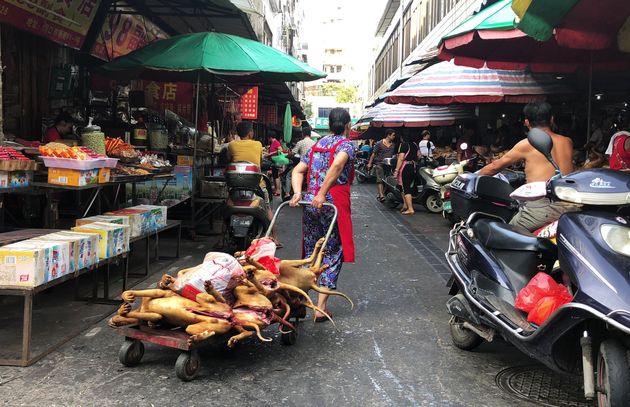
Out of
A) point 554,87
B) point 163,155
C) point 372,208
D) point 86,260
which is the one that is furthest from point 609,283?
point 372,208

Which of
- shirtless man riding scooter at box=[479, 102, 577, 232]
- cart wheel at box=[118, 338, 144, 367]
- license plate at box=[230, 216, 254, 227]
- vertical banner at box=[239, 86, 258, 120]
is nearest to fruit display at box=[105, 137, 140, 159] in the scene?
license plate at box=[230, 216, 254, 227]

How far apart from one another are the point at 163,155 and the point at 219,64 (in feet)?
8.26

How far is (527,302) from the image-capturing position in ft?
11.8

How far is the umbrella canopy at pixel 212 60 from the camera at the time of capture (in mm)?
7066

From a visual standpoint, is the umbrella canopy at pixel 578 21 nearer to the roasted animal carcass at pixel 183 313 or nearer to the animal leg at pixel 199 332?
the roasted animal carcass at pixel 183 313

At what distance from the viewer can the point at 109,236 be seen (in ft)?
16.1

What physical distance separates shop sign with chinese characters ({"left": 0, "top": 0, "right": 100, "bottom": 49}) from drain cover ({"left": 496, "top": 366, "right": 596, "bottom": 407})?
6.64m

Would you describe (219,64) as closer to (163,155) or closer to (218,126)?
(163,155)

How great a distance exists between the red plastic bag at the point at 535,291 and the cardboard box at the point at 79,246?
10.7 feet

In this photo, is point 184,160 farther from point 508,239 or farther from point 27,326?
point 508,239

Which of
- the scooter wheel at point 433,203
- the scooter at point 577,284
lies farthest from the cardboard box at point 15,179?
the scooter wheel at point 433,203

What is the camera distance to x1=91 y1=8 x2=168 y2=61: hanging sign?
32.1 feet

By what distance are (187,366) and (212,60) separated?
452cm

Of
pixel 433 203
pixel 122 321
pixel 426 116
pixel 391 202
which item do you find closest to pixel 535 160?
pixel 122 321
